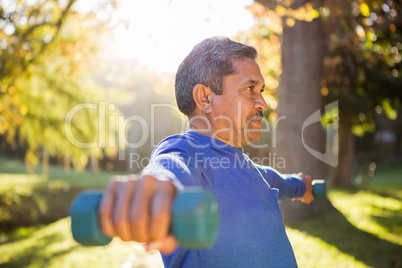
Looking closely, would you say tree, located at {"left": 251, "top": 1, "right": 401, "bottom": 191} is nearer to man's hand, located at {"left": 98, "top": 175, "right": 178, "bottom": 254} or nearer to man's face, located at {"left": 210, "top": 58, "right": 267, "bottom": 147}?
man's face, located at {"left": 210, "top": 58, "right": 267, "bottom": 147}

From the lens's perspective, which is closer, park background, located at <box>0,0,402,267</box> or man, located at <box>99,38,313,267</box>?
man, located at <box>99,38,313,267</box>

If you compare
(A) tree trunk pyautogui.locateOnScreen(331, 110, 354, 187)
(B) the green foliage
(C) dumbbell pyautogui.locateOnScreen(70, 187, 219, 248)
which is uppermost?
(B) the green foliage

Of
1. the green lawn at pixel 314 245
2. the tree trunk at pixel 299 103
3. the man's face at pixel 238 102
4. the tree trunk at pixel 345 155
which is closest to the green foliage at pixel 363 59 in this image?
the tree trunk at pixel 345 155

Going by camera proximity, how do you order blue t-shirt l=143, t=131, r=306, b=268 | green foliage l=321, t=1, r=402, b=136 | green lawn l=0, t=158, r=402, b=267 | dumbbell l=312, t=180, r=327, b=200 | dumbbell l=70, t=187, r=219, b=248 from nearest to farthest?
dumbbell l=70, t=187, r=219, b=248 < blue t-shirt l=143, t=131, r=306, b=268 < dumbbell l=312, t=180, r=327, b=200 < green lawn l=0, t=158, r=402, b=267 < green foliage l=321, t=1, r=402, b=136

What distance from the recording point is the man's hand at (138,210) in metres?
0.89

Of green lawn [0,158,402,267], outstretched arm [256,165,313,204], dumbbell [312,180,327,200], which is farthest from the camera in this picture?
green lawn [0,158,402,267]

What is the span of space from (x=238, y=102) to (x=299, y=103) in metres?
5.89

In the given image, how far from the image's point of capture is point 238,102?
191cm

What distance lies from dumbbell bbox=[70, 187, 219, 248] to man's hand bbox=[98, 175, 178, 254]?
24 mm

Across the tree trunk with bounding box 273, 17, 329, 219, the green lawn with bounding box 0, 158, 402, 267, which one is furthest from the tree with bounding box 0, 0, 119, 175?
the tree trunk with bounding box 273, 17, 329, 219

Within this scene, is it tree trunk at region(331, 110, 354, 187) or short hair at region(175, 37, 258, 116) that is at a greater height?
short hair at region(175, 37, 258, 116)

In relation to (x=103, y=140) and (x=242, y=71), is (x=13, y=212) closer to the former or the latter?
(x=103, y=140)

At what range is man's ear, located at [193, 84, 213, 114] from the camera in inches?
74.2

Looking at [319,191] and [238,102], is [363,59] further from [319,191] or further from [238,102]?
[238,102]
